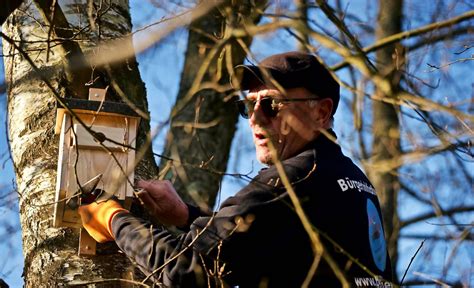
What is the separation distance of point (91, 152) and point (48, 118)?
36 centimetres

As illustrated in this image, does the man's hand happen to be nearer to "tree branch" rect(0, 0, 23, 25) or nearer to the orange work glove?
the orange work glove

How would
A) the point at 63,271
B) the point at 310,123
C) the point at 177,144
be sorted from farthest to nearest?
the point at 177,144 < the point at 310,123 < the point at 63,271

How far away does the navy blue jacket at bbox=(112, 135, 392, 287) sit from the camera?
343 centimetres

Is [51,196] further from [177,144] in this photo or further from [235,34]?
[177,144]

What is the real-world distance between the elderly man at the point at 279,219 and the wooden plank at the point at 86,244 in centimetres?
5

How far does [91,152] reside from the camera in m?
3.76

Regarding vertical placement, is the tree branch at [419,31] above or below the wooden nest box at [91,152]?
above

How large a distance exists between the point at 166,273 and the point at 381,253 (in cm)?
86

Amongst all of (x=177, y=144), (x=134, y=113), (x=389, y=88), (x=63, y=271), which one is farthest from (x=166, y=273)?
(x=177, y=144)

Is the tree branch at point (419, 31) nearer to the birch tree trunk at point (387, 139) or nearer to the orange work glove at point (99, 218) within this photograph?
the birch tree trunk at point (387, 139)

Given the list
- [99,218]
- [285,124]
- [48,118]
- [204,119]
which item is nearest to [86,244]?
[99,218]

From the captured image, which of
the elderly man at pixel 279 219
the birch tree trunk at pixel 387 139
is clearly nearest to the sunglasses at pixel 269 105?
the elderly man at pixel 279 219

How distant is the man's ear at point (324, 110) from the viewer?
4.06 metres

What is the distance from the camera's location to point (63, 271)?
12.0 ft
